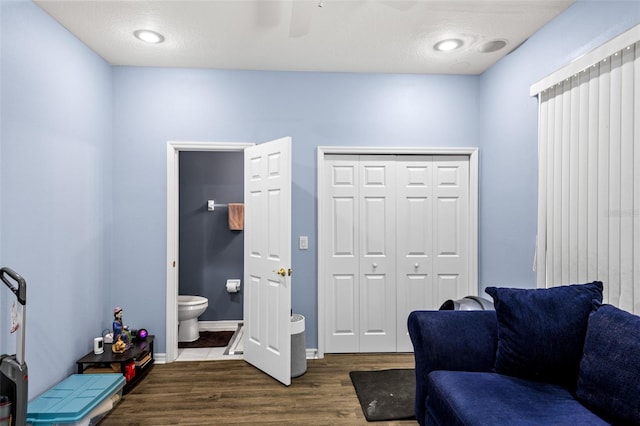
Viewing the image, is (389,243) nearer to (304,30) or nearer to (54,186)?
(304,30)

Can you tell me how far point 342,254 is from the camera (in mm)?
3699

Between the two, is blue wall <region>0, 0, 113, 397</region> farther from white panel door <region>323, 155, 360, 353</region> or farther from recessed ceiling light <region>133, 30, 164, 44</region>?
white panel door <region>323, 155, 360, 353</region>

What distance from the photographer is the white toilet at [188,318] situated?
4051 mm

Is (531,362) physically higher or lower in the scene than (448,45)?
lower

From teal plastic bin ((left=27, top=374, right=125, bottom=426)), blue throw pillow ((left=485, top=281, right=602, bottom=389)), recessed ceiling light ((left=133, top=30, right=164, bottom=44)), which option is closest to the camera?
blue throw pillow ((left=485, top=281, right=602, bottom=389))

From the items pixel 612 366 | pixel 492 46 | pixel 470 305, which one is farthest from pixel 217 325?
pixel 492 46

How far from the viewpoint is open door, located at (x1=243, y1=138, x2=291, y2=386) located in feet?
9.86

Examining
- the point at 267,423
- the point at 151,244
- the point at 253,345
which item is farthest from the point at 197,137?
the point at 267,423

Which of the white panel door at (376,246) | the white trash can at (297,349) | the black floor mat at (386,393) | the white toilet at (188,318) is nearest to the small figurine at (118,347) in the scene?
the white toilet at (188,318)

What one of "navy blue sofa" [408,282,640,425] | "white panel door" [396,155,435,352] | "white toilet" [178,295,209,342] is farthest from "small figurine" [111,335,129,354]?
"white panel door" [396,155,435,352]

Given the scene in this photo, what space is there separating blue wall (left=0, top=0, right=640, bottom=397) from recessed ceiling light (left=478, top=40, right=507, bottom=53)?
17 cm

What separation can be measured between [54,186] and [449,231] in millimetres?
3401

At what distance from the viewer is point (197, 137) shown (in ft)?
11.7

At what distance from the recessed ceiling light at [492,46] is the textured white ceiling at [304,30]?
0.05 metres
